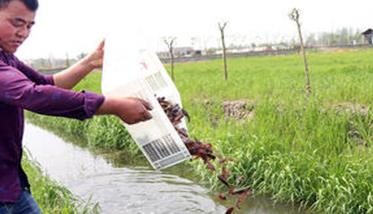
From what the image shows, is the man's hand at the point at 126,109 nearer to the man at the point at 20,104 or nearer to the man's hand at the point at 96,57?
the man at the point at 20,104

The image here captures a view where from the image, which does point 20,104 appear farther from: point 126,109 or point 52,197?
point 52,197

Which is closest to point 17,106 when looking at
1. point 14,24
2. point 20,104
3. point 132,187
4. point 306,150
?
point 20,104

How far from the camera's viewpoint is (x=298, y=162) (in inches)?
169

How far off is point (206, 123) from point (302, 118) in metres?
1.62

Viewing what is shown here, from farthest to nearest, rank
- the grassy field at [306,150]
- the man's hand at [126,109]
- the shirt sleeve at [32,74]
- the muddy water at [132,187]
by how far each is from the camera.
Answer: the muddy water at [132,187] < the grassy field at [306,150] < the shirt sleeve at [32,74] < the man's hand at [126,109]

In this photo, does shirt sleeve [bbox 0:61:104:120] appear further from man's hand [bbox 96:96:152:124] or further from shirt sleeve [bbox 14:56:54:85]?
shirt sleeve [bbox 14:56:54:85]

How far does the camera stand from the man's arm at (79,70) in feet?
6.88

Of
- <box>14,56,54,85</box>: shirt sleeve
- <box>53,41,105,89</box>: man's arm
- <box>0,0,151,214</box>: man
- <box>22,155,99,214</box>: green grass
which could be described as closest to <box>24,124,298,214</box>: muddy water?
<box>22,155,99,214</box>: green grass

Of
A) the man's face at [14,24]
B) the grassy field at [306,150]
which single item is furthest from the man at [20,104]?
the grassy field at [306,150]

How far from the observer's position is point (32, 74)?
1.89 meters

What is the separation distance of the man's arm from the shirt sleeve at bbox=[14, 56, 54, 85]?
53 mm

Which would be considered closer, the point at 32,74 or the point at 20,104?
the point at 20,104

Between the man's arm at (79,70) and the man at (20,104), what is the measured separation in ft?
1.07

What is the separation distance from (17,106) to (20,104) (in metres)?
0.07
